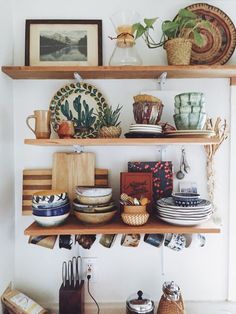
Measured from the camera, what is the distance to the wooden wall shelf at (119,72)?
4.20 feet

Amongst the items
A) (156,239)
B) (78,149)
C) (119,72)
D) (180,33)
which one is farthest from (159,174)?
(180,33)

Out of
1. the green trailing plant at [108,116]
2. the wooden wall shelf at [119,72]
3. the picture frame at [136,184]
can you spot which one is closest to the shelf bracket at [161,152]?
the picture frame at [136,184]

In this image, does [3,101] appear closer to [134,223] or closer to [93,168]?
[93,168]

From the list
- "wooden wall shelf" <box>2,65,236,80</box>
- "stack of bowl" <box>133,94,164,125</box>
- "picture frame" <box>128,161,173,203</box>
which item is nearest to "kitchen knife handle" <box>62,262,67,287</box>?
"picture frame" <box>128,161,173,203</box>

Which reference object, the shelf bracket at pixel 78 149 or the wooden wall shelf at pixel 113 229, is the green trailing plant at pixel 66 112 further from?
the wooden wall shelf at pixel 113 229

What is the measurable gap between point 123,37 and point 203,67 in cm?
38

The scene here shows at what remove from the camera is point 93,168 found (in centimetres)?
145

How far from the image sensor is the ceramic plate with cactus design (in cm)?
144

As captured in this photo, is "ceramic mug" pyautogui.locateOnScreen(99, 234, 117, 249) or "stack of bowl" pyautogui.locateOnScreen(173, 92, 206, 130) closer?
"stack of bowl" pyautogui.locateOnScreen(173, 92, 206, 130)

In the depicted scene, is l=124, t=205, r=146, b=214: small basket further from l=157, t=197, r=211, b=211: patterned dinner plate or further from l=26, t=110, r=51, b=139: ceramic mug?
l=26, t=110, r=51, b=139: ceramic mug

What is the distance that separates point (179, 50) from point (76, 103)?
21.2 inches

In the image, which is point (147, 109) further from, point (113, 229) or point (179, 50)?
point (113, 229)

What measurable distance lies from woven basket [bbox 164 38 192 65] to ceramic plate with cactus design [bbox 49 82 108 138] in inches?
15.3

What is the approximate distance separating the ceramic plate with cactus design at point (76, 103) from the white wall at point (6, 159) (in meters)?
0.21
